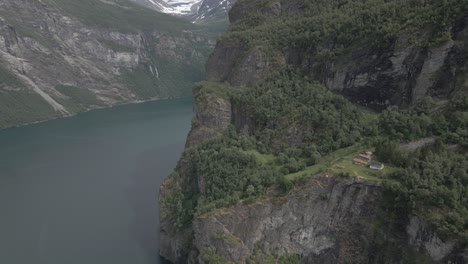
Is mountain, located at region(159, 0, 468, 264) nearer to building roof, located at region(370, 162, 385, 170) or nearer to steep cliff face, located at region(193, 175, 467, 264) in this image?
steep cliff face, located at region(193, 175, 467, 264)

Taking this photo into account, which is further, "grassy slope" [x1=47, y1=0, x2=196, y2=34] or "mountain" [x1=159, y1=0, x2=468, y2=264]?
"grassy slope" [x1=47, y1=0, x2=196, y2=34]

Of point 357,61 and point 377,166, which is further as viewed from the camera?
point 357,61

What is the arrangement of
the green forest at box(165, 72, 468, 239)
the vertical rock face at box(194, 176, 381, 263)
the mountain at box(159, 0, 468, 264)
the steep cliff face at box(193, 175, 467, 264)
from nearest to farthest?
the green forest at box(165, 72, 468, 239) < the mountain at box(159, 0, 468, 264) < the steep cliff face at box(193, 175, 467, 264) < the vertical rock face at box(194, 176, 381, 263)

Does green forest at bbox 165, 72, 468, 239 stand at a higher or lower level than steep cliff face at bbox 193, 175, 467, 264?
higher

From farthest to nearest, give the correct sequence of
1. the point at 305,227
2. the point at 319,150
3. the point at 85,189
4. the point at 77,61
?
1. the point at 77,61
2. the point at 85,189
3. the point at 319,150
4. the point at 305,227

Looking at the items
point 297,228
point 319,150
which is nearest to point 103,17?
point 319,150

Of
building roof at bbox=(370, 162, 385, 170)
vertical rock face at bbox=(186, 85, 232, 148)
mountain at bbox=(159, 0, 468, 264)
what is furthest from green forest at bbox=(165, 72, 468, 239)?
vertical rock face at bbox=(186, 85, 232, 148)

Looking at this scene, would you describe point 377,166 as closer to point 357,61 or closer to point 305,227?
point 305,227
